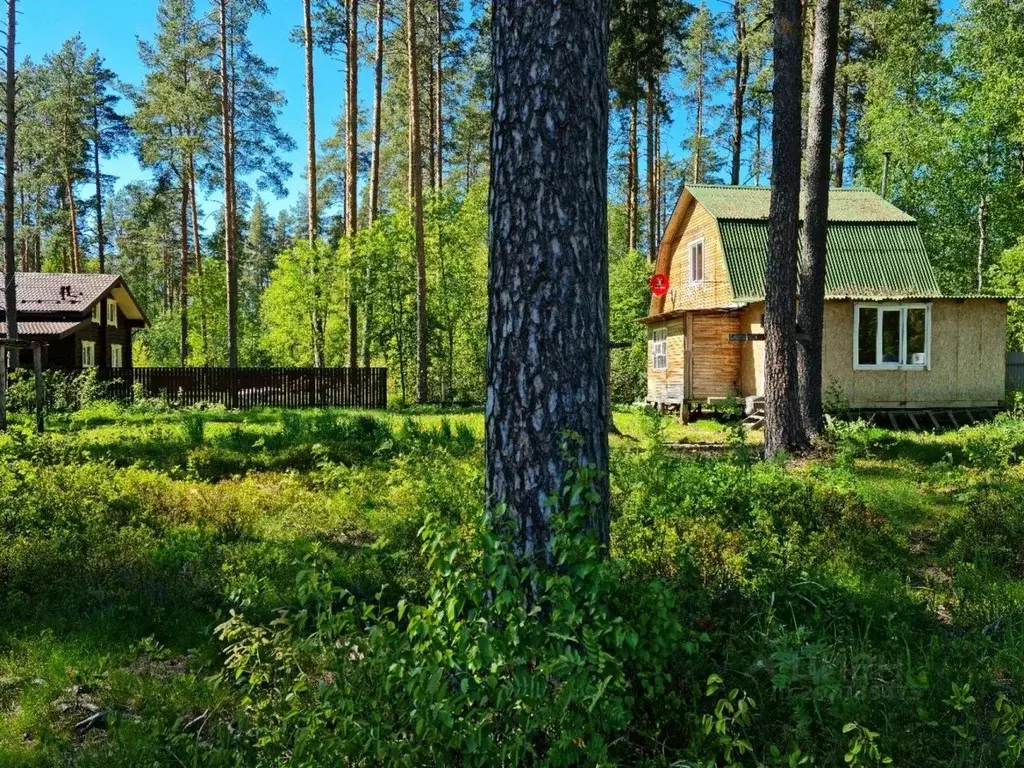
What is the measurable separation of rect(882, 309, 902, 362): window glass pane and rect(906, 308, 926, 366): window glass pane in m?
0.24

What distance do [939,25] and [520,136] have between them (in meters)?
33.8

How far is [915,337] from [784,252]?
31.1 feet

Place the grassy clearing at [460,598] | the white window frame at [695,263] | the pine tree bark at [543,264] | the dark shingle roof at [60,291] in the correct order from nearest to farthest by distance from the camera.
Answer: the grassy clearing at [460,598], the pine tree bark at [543,264], the white window frame at [695,263], the dark shingle roof at [60,291]

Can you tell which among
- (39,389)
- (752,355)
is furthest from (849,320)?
(39,389)

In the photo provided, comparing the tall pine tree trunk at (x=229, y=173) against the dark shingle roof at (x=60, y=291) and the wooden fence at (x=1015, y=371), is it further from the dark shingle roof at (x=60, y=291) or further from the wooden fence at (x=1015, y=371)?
the wooden fence at (x=1015, y=371)

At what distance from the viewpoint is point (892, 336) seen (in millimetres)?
17719

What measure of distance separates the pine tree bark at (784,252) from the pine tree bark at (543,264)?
795 centimetres

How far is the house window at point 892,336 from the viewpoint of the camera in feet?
56.4

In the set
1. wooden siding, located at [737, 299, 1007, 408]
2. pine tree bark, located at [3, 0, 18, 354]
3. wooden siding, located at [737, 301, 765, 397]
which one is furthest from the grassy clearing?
pine tree bark, located at [3, 0, 18, 354]

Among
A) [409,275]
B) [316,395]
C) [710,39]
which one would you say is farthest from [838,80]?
[316,395]

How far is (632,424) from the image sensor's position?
1627cm

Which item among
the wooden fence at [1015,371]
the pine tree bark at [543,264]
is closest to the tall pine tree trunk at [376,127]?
the wooden fence at [1015,371]

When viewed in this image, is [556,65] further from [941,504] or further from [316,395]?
[316,395]

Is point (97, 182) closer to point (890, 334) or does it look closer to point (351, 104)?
point (351, 104)
